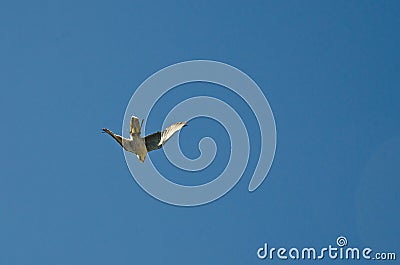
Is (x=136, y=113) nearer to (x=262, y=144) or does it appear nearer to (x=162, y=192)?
(x=162, y=192)

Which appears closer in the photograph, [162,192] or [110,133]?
[110,133]

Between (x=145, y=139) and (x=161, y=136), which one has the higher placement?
(x=161, y=136)

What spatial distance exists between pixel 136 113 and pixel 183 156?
289cm

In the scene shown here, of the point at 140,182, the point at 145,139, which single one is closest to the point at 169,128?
the point at 145,139

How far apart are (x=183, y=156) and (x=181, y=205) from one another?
1491 mm

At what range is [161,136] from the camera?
25.7 metres

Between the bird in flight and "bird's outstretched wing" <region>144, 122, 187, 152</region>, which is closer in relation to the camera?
the bird in flight

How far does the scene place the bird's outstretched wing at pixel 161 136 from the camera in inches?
1007

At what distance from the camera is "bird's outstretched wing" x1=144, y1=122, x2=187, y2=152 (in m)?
25.6

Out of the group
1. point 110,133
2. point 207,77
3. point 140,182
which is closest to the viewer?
point 110,133

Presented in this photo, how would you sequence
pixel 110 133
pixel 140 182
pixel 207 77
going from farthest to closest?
pixel 207 77 → pixel 140 182 → pixel 110 133

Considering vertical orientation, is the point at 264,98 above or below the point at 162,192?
above

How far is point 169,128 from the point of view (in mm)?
25672

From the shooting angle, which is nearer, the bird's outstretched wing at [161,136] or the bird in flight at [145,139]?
the bird in flight at [145,139]
